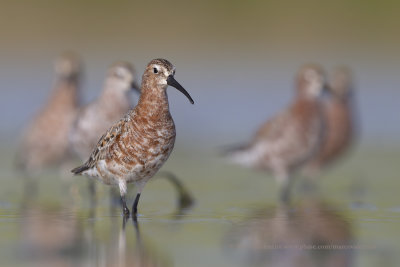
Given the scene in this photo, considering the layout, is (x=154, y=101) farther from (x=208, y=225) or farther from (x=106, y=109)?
(x=106, y=109)

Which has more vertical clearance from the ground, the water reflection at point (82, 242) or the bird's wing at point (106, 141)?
the bird's wing at point (106, 141)

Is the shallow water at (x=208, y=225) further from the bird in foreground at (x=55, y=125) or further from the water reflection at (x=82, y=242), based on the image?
the bird in foreground at (x=55, y=125)

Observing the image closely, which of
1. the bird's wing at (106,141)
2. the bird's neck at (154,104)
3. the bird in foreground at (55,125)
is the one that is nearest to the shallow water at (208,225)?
the bird in foreground at (55,125)

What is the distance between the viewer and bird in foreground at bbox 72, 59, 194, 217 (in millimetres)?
9555

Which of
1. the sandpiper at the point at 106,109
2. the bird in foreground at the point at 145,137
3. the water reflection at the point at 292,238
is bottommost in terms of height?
the water reflection at the point at 292,238

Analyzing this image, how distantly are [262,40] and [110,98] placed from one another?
22.9m

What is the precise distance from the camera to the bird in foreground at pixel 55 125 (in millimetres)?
14984

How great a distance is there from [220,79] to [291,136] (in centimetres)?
1478

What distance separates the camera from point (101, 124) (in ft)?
41.2

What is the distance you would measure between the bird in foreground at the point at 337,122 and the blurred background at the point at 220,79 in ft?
1.26

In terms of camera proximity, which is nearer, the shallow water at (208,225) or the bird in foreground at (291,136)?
the shallow water at (208,225)

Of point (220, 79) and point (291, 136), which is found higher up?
point (220, 79)

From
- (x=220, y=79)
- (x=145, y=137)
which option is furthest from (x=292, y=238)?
(x=220, y=79)

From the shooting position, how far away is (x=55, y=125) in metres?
15.1
